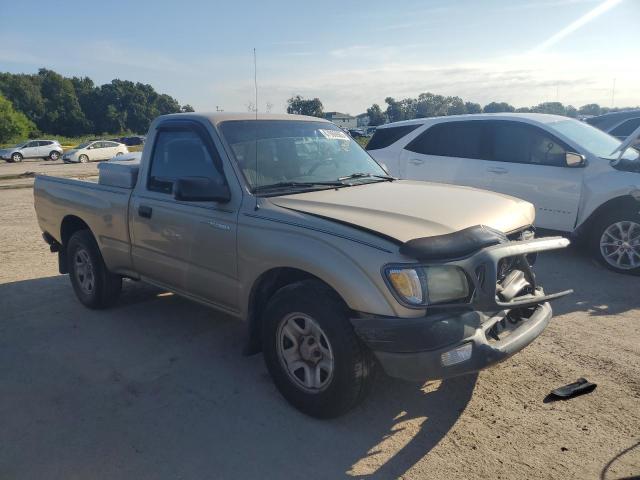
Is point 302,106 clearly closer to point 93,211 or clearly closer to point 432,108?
point 93,211

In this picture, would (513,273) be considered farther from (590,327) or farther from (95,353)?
(95,353)

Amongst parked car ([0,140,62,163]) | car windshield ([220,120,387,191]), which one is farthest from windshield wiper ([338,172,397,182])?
parked car ([0,140,62,163])

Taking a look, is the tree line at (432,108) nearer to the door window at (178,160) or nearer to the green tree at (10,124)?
the door window at (178,160)

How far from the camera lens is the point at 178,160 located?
432 cm

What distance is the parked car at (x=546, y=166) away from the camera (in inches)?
245

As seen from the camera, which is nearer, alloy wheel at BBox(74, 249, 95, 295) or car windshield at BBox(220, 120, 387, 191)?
car windshield at BBox(220, 120, 387, 191)

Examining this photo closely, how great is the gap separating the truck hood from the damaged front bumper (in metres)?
0.31

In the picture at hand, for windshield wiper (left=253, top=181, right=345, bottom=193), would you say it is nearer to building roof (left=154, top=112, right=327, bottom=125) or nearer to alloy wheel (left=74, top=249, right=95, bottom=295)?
building roof (left=154, top=112, right=327, bottom=125)

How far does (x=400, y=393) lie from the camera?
3.55m

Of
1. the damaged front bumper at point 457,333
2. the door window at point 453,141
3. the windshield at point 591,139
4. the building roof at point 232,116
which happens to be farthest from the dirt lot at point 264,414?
the door window at point 453,141

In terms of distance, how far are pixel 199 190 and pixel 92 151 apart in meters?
35.1

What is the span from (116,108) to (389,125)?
85.0m

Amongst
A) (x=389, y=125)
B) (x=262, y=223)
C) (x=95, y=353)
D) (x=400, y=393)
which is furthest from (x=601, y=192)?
(x=95, y=353)

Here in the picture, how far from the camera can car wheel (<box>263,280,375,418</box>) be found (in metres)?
2.96
